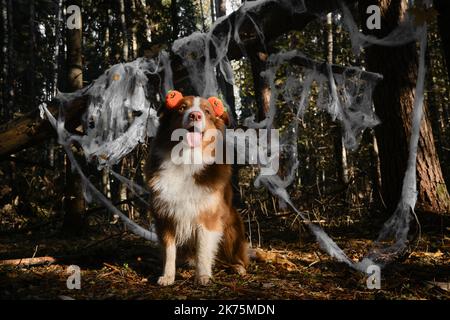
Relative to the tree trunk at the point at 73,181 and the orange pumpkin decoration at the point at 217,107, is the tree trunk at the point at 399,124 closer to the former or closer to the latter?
the orange pumpkin decoration at the point at 217,107

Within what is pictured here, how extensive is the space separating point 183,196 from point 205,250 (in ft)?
1.82

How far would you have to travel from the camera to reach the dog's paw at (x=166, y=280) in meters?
3.58

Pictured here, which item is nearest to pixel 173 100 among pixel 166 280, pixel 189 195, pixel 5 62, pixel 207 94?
pixel 189 195

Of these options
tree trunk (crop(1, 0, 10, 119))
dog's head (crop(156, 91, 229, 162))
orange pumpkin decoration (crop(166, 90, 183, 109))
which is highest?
tree trunk (crop(1, 0, 10, 119))

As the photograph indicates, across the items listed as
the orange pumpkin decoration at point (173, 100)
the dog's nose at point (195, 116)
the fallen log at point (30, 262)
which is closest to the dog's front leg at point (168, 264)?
the dog's nose at point (195, 116)

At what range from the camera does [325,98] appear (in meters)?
6.72

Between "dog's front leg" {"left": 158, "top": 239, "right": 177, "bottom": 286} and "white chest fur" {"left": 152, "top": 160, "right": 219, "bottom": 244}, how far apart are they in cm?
13

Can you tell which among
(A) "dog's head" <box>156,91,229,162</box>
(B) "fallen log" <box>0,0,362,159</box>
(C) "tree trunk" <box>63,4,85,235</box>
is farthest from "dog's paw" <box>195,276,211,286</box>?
(C) "tree trunk" <box>63,4,85,235</box>

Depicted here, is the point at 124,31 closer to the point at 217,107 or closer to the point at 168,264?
the point at 217,107

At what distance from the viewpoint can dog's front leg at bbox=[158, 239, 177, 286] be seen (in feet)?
11.8

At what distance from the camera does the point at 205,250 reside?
378 centimetres

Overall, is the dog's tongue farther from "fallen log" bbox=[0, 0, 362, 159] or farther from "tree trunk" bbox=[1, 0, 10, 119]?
"tree trunk" bbox=[1, 0, 10, 119]
